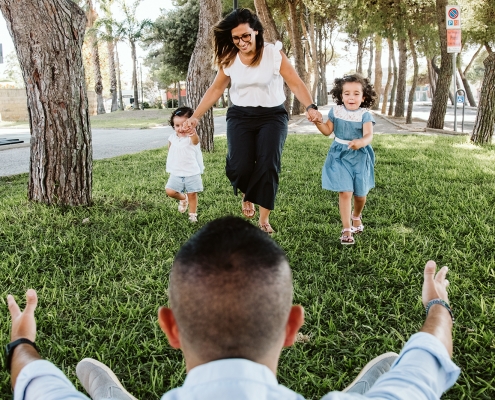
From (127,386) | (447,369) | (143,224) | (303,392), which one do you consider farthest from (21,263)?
(447,369)

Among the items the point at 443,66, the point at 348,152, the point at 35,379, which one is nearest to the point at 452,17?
the point at 443,66

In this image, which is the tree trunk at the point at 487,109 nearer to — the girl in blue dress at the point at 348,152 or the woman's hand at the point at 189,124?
the girl in blue dress at the point at 348,152

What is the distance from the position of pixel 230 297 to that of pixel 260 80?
3618mm

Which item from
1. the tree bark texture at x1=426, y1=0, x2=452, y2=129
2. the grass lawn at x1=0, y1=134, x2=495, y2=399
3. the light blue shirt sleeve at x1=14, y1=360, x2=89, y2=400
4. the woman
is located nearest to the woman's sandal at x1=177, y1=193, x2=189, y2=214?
the grass lawn at x1=0, y1=134, x2=495, y2=399

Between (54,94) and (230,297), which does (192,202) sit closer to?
(54,94)

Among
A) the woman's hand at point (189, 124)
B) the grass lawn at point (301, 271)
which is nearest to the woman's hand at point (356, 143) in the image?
the grass lawn at point (301, 271)

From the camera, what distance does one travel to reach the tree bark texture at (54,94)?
16.1 ft

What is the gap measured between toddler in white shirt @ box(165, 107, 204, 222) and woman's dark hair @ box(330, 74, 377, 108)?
159 centimetres

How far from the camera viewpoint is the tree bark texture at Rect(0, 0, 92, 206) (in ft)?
16.1

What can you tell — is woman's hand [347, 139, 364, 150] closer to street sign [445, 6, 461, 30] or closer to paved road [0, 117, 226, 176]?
paved road [0, 117, 226, 176]

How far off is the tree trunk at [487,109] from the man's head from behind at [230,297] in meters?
11.5

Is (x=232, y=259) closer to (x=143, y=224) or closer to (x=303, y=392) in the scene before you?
(x=303, y=392)

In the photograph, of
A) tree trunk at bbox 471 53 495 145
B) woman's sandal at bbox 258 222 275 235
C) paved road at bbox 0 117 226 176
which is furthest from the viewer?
tree trunk at bbox 471 53 495 145

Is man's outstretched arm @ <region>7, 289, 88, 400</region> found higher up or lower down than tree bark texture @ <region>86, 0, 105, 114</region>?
lower down
